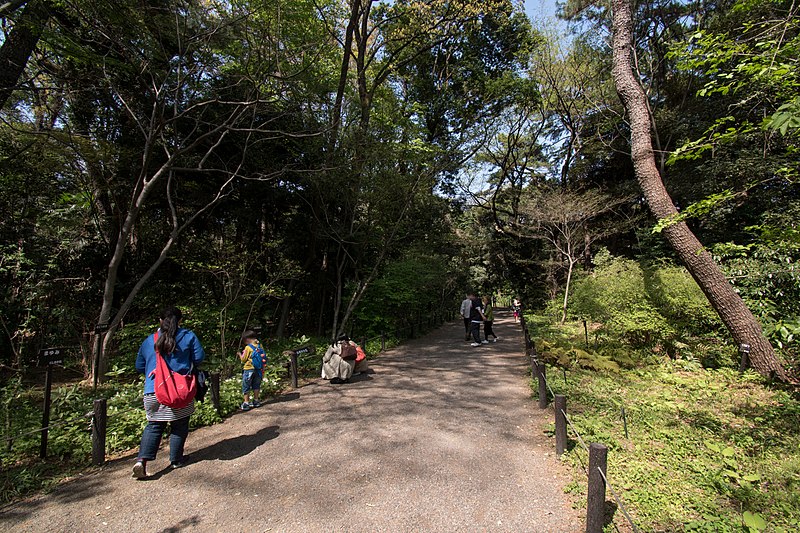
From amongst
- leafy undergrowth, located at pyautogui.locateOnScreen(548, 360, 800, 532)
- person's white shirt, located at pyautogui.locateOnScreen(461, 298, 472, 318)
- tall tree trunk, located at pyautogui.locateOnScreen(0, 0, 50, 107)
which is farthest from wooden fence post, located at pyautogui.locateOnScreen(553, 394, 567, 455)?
tall tree trunk, located at pyautogui.locateOnScreen(0, 0, 50, 107)

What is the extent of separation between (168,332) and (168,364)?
342mm

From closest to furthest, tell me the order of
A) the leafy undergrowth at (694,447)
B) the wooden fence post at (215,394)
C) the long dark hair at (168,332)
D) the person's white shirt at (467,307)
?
the leafy undergrowth at (694,447) → the long dark hair at (168,332) → the wooden fence post at (215,394) → the person's white shirt at (467,307)

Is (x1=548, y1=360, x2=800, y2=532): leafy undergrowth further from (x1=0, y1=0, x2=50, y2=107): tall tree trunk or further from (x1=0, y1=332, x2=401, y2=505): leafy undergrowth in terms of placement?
(x1=0, y1=0, x2=50, y2=107): tall tree trunk

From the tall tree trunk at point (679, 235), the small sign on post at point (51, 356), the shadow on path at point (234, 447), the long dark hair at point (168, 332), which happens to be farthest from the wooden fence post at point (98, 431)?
the tall tree trunk at point (679, 235)

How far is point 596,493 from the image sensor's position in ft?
9.15

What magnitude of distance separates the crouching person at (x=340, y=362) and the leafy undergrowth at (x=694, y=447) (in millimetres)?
3999

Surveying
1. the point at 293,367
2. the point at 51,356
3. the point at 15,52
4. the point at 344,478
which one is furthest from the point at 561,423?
the point at 15,52

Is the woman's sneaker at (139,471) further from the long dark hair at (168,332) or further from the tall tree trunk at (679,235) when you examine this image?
the tall tree trunk at (679,235)

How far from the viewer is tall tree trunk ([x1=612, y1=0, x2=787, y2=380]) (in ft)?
22.4

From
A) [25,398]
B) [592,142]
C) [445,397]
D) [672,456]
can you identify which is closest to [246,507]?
[445,397]

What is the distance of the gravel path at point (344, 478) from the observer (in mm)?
3148

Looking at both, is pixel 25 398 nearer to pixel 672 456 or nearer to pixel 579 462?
pixel 579 462

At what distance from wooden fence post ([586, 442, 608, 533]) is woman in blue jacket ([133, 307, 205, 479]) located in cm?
395

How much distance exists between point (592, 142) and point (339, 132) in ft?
50.8
